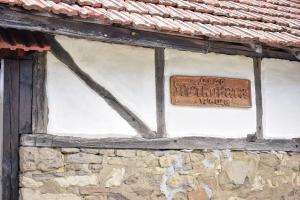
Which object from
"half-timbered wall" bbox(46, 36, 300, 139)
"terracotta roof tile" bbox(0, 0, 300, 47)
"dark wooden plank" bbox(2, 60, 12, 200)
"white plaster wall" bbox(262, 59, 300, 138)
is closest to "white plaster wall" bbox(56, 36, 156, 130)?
"half-timbered wall" bbox(46, 36, 300, 139)

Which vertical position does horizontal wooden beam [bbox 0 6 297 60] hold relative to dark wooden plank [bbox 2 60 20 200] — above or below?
above

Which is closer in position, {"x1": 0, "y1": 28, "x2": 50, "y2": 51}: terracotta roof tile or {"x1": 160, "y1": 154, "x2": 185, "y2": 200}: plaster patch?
{"x1": 0, "y1": 28, "x2": 50, "y2": 51}: terracotta roof tile

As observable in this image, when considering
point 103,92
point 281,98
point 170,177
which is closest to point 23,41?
point 103,92

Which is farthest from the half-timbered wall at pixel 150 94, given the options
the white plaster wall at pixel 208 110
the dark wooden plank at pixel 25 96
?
the dark wooden plank at pixel 25 96

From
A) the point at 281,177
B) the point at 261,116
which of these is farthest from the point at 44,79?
the point at 281,177

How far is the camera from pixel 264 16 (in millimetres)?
6285

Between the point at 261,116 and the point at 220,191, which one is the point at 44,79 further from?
the point at 261,116

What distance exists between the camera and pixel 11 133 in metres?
4.65

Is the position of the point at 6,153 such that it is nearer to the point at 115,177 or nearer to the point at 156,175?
the point at 115,177

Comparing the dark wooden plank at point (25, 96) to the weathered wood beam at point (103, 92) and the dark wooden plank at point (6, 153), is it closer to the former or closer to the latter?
the dark wooden plank at point (6, 153)

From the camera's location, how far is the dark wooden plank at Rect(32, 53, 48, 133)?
186 inches

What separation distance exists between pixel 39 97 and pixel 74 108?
0.34 metres

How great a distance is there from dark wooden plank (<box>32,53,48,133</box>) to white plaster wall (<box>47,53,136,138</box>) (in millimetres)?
46

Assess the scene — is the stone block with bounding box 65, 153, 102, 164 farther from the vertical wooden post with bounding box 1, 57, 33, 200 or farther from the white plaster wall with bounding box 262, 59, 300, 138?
the white plaster wall with bounding box 262, 59, 300, 138
